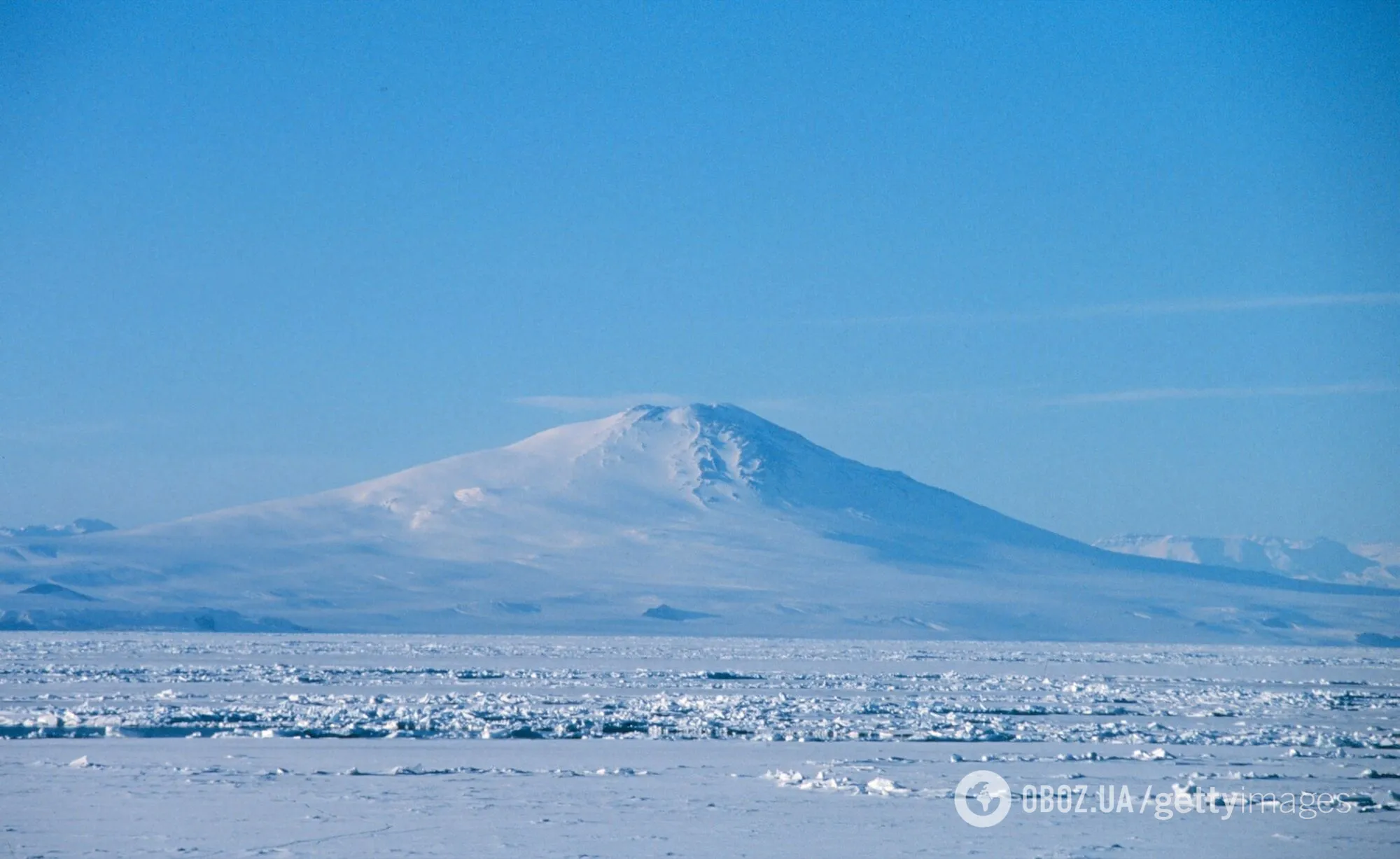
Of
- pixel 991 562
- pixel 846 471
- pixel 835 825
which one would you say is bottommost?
pixel 835 825

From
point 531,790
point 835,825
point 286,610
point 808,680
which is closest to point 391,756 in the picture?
point 531,790

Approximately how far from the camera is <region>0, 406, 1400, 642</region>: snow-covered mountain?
128 meters

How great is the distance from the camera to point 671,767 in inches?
701

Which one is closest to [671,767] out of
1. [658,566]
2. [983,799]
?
[983,799]

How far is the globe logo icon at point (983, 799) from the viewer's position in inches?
568

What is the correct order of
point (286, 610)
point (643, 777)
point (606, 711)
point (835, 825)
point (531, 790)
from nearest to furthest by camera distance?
point (835, 825)
point (531, 790)
point (643, 777)
point (606, 711)
point (286, 610)

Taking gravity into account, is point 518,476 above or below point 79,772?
above

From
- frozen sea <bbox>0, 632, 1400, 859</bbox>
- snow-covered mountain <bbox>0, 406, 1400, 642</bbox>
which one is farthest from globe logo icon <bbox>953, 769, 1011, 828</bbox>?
snow-covered mountain <bbox>0, 406, 1400, 642</bbox>

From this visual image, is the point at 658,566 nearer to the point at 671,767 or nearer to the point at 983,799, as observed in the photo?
the point at 671,767

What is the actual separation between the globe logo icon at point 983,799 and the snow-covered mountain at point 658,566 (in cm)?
10007

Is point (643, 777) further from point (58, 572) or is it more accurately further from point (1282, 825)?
point (58, 572)

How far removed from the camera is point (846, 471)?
193 metres

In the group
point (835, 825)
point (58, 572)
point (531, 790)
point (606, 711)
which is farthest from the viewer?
point (58, 572)

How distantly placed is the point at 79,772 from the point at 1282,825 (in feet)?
39.3
